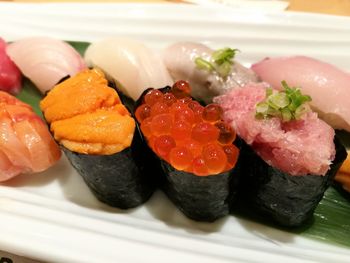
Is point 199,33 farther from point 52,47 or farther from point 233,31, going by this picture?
point 52,47

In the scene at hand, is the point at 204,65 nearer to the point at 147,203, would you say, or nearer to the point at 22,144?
the point at 147,203

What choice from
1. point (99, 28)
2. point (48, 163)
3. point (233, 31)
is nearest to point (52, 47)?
point (99, 28)

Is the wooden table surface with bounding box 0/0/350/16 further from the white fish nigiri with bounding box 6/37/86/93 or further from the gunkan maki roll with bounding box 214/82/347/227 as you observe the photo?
the gunkan maki roll with bounding box 214/82/347/227

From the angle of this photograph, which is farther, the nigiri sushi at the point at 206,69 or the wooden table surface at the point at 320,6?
the wooden table surface at the point at 320,6

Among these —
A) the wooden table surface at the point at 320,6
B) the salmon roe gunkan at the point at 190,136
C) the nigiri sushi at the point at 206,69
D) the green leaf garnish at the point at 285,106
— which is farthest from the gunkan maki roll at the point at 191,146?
the wooden table surface at the point at 320,6

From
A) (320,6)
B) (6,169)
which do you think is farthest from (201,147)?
(320,6)

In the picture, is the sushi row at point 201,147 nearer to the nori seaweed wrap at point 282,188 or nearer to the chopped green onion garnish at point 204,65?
the nori seaweed wrap at point 282,188

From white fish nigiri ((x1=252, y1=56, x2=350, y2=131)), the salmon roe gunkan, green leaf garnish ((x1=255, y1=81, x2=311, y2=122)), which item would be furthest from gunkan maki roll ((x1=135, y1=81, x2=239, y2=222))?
white fish nigiri ((x1=252, y1=56, x2=350, y2=131))

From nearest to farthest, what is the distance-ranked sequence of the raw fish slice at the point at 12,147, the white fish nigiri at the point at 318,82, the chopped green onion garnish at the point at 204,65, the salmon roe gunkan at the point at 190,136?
the salmon roe gunkan at the point at 190,136 < the raw fish slice at the point at 12,147 < the white fish nigiri at the point at 318,82 < the chopped green onion garnish at the point at 204,65
